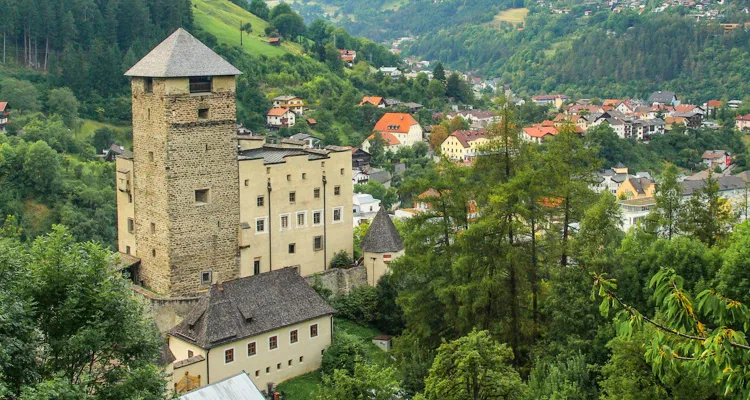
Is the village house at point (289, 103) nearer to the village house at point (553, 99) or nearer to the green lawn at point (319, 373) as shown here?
the green lawn at point (319, 373)

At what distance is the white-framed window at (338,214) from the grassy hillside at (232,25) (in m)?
76.2

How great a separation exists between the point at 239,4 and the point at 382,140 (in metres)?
45.3

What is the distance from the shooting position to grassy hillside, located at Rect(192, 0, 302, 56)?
11669 centimetres

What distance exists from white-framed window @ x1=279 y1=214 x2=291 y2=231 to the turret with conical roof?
3.36 meters

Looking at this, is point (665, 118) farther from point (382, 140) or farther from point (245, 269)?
point (245, 269)

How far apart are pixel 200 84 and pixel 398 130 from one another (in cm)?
7557

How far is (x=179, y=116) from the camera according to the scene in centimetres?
3547

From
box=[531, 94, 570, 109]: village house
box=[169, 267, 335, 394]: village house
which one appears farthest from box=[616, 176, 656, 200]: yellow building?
box=[531, 94, 570, 109]: village house

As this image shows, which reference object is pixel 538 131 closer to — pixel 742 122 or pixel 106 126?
pixel 106 126

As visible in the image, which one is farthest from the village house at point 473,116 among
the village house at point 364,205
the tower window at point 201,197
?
the tower window at point 201,197

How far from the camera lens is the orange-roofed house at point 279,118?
103m

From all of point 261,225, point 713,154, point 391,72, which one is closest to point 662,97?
point 713,154

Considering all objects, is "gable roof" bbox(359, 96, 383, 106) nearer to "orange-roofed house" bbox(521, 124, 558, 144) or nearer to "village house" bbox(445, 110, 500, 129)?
"village house" bbox(445, 110, 500, 129)

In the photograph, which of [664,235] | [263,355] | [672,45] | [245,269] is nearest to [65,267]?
[263,355]
